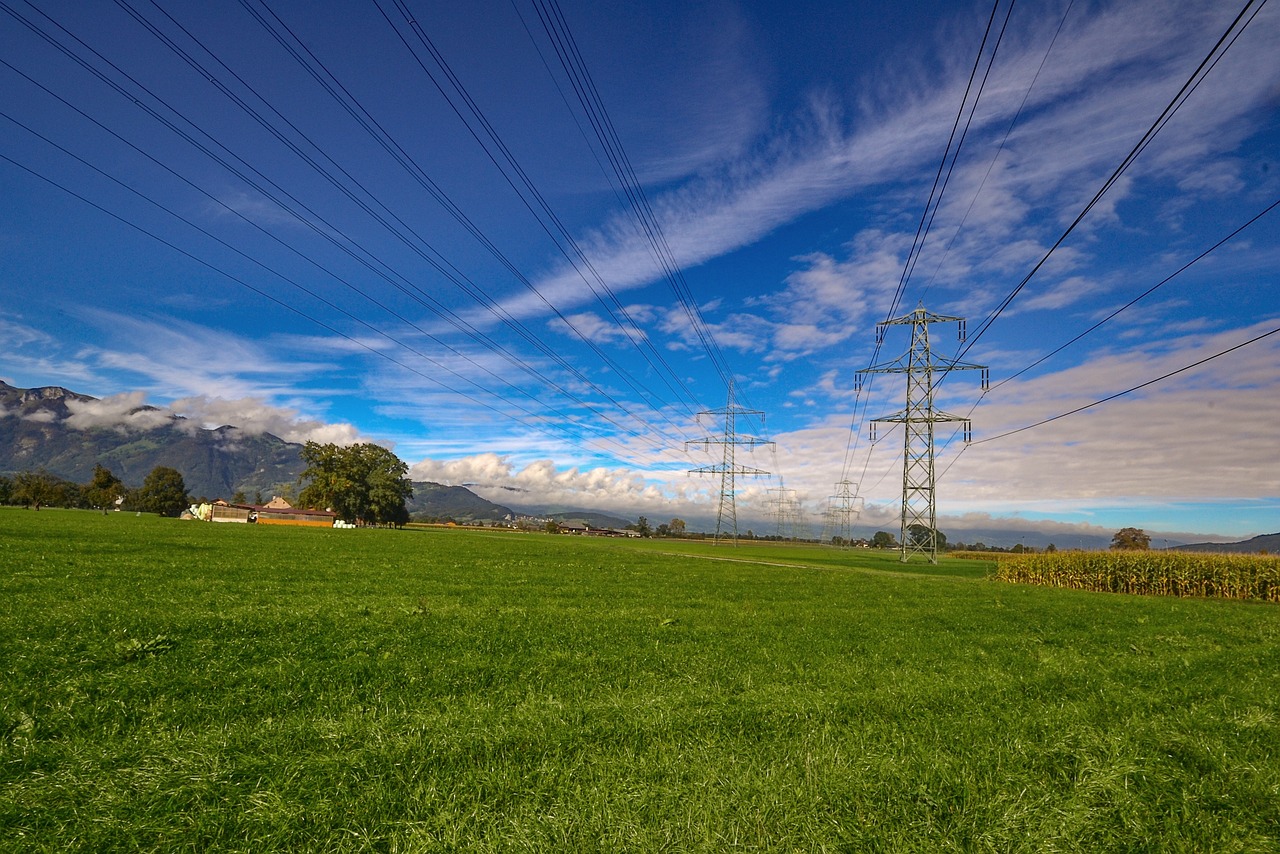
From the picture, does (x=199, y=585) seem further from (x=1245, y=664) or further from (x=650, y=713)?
(x=1245, y=664)

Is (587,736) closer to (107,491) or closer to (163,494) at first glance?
(163,494)

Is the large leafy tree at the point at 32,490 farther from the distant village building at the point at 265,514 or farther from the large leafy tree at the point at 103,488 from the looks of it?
the distant village building at the point at 265,514

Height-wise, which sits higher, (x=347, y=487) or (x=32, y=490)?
(x=347, y=487)

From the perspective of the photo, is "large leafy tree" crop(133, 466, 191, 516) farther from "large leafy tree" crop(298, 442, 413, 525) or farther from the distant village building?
"large leafy tree" crop(298, 442, 413, 525)

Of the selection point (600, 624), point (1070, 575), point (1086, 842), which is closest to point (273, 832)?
point (1086, 842)

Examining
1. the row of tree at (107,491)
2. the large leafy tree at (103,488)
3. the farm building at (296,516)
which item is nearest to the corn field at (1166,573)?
the farm building at (296,516)

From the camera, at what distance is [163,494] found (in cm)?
15712

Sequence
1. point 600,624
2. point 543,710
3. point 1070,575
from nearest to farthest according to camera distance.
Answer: point 543,710 → point 600,624 → point 1070,575

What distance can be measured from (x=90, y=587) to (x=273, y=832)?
13.6m

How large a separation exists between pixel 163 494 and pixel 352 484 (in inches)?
2849

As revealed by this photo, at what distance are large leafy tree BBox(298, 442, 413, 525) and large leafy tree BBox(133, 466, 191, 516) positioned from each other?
176 feet

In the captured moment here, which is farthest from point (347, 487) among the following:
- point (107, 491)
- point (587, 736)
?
point (587, 736)

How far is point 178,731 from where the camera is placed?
554cm

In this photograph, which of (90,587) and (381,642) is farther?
(90,587)
